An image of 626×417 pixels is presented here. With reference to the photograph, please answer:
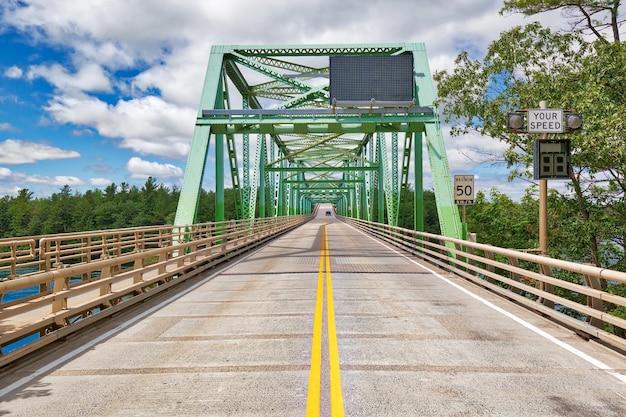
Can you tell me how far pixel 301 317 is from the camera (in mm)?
8023

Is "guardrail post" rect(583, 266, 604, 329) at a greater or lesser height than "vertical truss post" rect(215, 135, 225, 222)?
→ lesser

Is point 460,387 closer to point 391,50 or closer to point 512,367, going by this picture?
point 512,367

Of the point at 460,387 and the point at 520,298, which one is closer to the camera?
the point at 460,387

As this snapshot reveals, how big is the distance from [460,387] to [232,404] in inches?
86.9

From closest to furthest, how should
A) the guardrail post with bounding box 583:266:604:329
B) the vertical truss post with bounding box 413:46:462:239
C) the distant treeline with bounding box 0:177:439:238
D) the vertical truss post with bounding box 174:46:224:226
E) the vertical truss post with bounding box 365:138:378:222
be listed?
the guardrail post with bounding box 583:266:604:329, the vertical truss post with bounding box 413:46:462:239, the vertical truss post with bounding box 174:46:224:226, the vertical truss post with bounding box 365:138:378:222, the distant treeline with bounding box 0:177:439:238

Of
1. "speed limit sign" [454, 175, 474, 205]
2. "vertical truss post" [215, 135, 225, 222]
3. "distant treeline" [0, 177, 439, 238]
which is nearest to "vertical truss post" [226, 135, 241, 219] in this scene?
"vertical truss post" [215, 135, 225, 222]

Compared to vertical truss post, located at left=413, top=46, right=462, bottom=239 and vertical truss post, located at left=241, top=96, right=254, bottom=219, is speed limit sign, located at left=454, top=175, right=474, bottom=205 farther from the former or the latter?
vertical truss post, located at left=241, top=96, right=254, bottom=219

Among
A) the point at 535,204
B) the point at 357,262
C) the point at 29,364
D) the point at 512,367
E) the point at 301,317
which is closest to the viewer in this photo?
the point at 512,367

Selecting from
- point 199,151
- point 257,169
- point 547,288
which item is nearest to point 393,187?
point 257,169

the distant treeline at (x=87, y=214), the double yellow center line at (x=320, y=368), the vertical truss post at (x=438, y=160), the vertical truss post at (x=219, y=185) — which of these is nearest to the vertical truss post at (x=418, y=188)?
the vertical truss post at (x=438, y=160)

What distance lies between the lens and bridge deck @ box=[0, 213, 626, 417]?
4383 millimetres

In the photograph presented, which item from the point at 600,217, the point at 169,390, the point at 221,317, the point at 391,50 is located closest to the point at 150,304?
the point at 221,317

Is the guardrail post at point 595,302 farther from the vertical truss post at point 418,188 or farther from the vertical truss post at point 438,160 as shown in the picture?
the vertical truss post at point 418,188

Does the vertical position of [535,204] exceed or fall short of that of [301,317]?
it exceeds it
